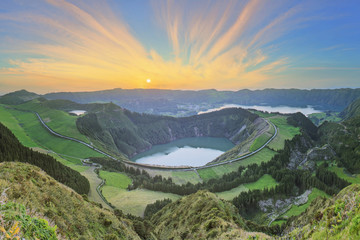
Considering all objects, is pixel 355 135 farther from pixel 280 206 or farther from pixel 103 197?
pixel 103 197

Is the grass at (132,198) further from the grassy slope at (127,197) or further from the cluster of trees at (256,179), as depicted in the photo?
the cluster of trees at (256,179)

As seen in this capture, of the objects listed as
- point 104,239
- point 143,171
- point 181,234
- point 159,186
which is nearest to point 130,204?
point 159,186

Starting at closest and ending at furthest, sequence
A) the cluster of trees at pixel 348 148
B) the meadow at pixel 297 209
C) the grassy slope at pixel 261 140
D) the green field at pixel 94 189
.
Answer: the green field at pixel 94 189, the meadow at pixel 297 209, the cluster of trees at pixel 348 148, the grassy slope at pixel 261 140

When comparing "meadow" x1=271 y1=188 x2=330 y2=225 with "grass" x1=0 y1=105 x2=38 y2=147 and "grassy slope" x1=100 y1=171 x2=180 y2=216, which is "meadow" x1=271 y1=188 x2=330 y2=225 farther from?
"grass" x1=0 y1=105 x2=38 y2=147

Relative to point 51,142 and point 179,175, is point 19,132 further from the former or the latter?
point 179,175

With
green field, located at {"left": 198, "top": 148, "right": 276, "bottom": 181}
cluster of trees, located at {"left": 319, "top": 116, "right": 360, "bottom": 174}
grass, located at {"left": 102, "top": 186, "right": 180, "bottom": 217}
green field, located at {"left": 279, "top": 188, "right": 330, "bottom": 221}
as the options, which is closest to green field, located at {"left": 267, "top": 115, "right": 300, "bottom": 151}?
green field, located at {"left": 198, "top": 148, "right": 276, "bottom": 181}

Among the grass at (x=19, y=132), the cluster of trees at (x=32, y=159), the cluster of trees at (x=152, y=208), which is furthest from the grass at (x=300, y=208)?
the grass at (x=19, y=132)
